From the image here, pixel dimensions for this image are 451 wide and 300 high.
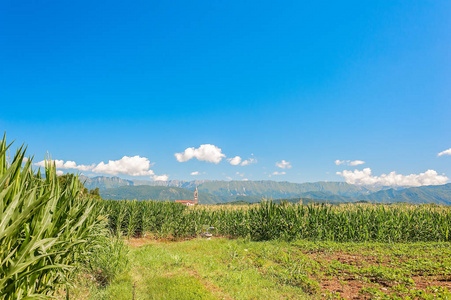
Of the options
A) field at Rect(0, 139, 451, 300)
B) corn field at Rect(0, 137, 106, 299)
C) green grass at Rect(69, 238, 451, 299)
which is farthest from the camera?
green grass at Rect(69, 238, 451, 299)

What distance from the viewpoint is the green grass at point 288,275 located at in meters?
5.89

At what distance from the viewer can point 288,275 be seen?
7418 millimetres

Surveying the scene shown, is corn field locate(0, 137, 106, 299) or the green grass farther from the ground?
corn field locate(0, 137, 106, 299)

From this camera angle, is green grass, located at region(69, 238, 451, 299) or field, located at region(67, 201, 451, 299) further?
field, located at region(67, 201, 451, 299)

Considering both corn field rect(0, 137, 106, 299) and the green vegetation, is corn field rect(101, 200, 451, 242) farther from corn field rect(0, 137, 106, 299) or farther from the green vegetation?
corn field rect(0, 137, 106, 299)

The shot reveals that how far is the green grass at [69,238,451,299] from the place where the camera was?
5.89m

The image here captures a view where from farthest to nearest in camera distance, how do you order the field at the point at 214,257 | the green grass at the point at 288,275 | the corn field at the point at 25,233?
the green grass at the point at 288,275 → the field at the point at 214,257 → the corn field at the point at 25,233

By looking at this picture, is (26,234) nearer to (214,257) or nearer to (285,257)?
(214,257)

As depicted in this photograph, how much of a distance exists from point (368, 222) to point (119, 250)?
14505mm

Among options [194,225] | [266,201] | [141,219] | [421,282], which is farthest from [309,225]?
[141,219]

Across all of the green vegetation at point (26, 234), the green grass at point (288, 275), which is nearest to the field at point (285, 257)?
the green grass at point (288, 275)

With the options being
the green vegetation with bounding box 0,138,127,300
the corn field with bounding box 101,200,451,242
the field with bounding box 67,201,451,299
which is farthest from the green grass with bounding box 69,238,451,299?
the corn field with bounding box 101,200,451,242

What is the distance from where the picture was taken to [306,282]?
6785mm

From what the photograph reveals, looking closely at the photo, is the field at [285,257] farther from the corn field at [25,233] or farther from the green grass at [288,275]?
the corn field at [25,233]
